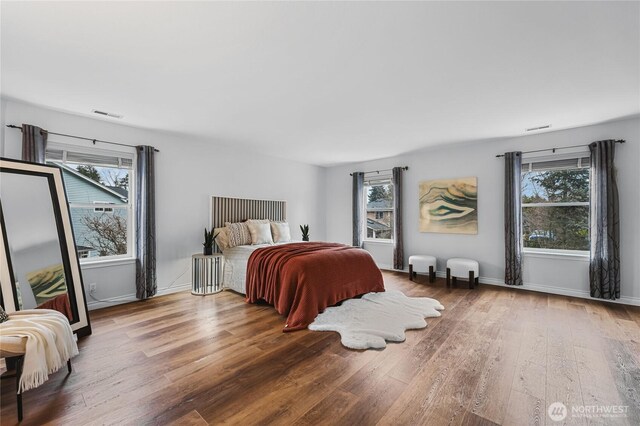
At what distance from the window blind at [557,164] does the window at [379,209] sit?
8.04 ft

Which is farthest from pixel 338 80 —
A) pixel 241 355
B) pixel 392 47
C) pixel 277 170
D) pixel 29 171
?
pixel 277 170

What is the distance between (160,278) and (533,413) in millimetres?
4422

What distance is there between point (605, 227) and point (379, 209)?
3.60 metres

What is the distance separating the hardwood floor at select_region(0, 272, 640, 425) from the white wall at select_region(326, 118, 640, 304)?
91 cm

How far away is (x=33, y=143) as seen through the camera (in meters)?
3.02

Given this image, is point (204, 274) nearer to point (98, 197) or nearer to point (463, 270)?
point (98, 197)

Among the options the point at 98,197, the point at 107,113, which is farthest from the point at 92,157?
the point at 107,113

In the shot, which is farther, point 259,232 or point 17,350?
point 259,232

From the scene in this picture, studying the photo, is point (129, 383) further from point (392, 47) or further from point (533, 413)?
point (392, 47)

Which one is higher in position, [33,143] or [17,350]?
[33,143]

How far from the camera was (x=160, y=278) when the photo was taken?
4.05 m

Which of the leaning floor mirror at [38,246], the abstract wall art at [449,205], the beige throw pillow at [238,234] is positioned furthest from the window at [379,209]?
the leaning floor mirror at [38,246]

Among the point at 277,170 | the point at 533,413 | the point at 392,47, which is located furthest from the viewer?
the point at 277,170

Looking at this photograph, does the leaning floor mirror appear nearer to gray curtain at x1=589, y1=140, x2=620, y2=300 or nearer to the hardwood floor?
the hardwood floor
